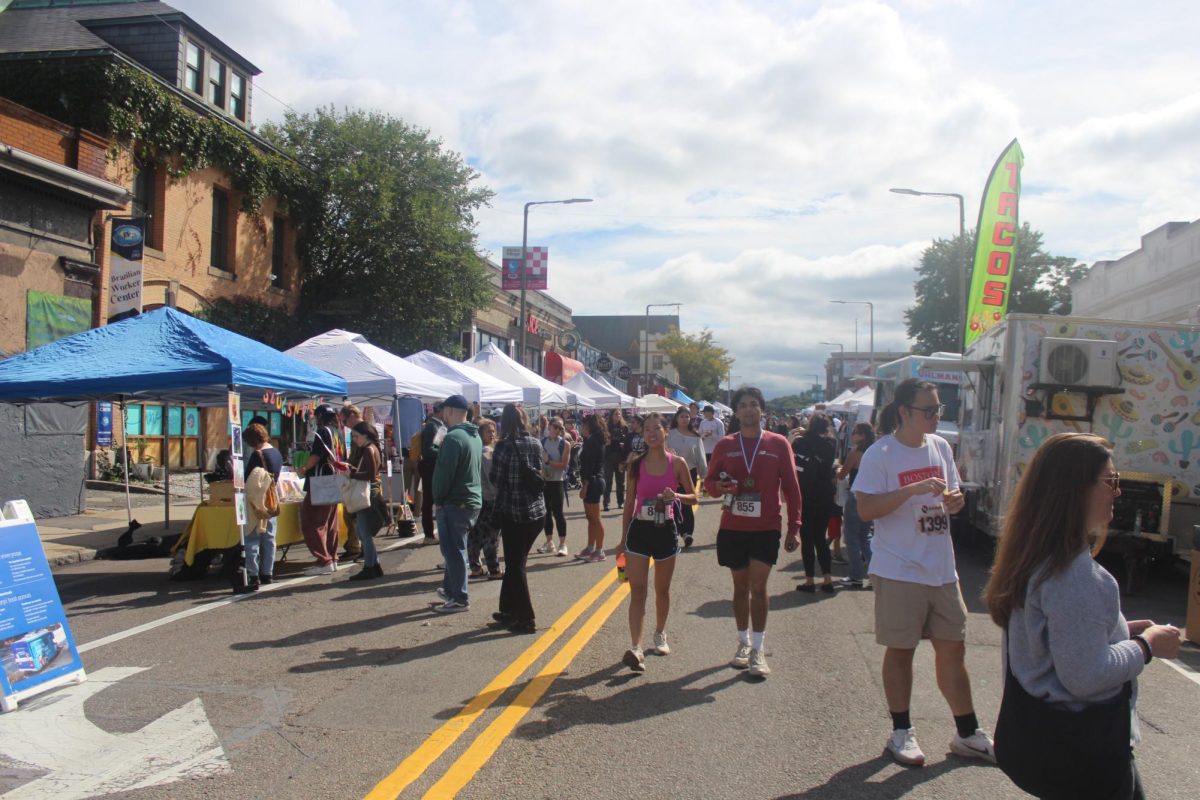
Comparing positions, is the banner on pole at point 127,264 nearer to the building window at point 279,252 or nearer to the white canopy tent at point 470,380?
the white canopy tent at point 470,380

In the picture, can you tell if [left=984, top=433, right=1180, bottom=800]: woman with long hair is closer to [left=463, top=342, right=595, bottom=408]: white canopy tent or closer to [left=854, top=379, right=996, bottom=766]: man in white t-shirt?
[left=854, top=379, right=996, bottom=766]: man in white t-shirt

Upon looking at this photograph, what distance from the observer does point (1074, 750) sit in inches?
101

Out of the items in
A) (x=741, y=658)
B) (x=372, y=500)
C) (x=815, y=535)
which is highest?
(x=372, y=500)

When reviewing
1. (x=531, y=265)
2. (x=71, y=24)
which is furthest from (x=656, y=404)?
(x=71, y=24)

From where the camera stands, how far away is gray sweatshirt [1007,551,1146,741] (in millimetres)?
2518

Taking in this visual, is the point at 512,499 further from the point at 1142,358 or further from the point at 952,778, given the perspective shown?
the point at 1142,358

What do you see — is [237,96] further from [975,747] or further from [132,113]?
[975,747]

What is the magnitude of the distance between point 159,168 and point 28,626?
656 inches

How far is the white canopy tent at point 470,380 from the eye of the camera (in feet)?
56.1

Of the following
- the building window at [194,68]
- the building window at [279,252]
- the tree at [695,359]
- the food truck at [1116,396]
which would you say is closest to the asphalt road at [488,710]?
the food truck at [1116,396]

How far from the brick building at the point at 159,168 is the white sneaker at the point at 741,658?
12.8m

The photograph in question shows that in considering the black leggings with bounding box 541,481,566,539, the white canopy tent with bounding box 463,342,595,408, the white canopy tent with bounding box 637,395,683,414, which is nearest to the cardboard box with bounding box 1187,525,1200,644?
the black leggings with bounding box 541,481,566,539

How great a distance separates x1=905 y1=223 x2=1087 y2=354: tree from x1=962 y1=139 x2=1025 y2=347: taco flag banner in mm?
27748

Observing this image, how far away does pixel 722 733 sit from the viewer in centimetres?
496
